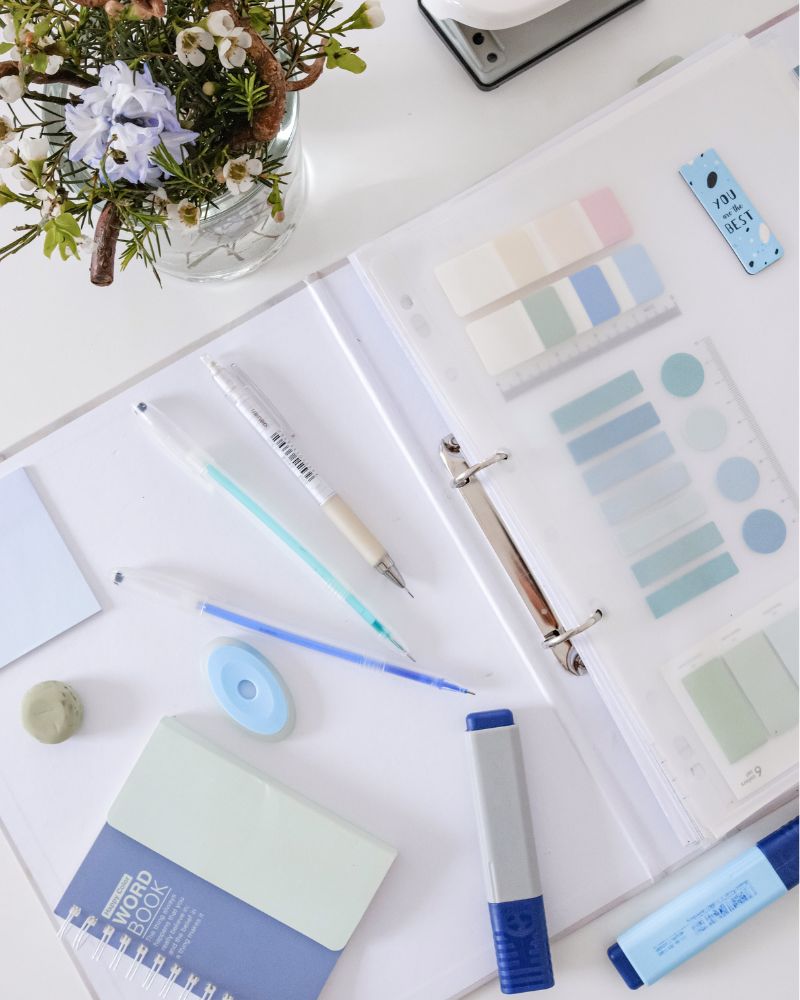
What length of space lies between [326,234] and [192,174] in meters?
0.21

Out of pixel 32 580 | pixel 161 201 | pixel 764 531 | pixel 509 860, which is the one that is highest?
pixel 161 201

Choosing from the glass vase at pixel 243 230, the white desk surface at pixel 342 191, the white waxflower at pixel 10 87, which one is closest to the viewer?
the white waxflower at pixel 10 87

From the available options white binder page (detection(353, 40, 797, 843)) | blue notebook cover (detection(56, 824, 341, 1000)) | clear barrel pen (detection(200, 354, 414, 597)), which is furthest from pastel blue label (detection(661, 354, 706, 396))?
blue notebook cover (detection(56, 824, 341, 1000))

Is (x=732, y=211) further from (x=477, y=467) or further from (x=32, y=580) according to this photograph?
(x=32, y=580)

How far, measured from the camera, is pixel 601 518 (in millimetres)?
574

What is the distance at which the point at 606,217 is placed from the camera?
59 cm

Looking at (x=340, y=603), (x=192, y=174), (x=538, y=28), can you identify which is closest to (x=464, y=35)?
(x=538, y=28)

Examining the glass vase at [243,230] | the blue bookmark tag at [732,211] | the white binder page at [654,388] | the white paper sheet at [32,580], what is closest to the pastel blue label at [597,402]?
the white binder page at [654,388]

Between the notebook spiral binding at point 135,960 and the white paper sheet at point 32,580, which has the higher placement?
the white paper sheet at point 32,580

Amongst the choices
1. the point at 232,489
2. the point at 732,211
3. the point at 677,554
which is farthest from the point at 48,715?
the point at 732,211

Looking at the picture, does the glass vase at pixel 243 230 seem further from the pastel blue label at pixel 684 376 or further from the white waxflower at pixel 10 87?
the pastel blue label at pixel 684 376

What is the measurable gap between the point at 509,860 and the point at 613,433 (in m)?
0.29

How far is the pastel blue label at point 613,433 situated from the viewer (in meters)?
0.58

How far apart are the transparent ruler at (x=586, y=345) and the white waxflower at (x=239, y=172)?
0.21 metres
